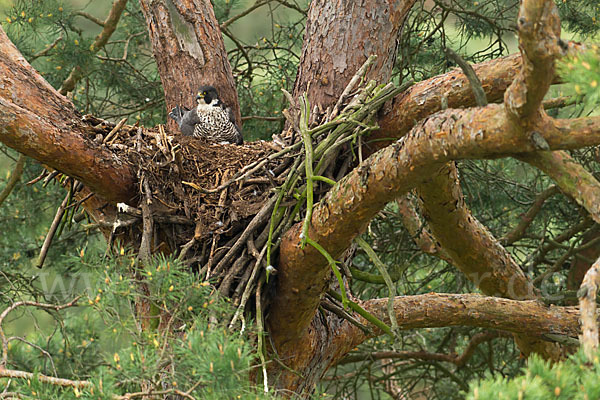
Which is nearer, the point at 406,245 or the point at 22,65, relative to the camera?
the point at 22,65

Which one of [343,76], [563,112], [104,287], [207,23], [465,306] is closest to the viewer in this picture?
[104,287]

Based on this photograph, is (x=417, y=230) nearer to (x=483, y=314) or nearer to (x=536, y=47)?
(x=483, y=314)

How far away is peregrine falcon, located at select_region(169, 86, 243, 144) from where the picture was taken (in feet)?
9.69

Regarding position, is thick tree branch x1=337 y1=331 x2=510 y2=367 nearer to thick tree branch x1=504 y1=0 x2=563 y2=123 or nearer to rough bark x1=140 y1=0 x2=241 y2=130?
rough bark x1=140 y1=0 x2=241 y2=130

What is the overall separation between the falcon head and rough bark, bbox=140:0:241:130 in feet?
Result: 0.08

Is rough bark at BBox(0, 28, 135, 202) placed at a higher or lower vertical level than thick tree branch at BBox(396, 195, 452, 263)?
lower

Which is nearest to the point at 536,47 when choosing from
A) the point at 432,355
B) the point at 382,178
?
the point at 382,178

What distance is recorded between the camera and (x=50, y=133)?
6.25 feet

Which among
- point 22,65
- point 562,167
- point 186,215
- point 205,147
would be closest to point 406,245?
point 205,147

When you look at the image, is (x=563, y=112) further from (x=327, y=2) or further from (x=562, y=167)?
(x=562, y=167)

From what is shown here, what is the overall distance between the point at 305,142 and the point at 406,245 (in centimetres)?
203

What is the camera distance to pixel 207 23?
3004 millimetres

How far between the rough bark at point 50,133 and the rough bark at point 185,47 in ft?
2.48

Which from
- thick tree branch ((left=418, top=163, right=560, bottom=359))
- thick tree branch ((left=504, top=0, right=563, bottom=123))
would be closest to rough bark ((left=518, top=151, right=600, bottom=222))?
thick tree branch ((left=504, top=0, right=563, bottom=123))
